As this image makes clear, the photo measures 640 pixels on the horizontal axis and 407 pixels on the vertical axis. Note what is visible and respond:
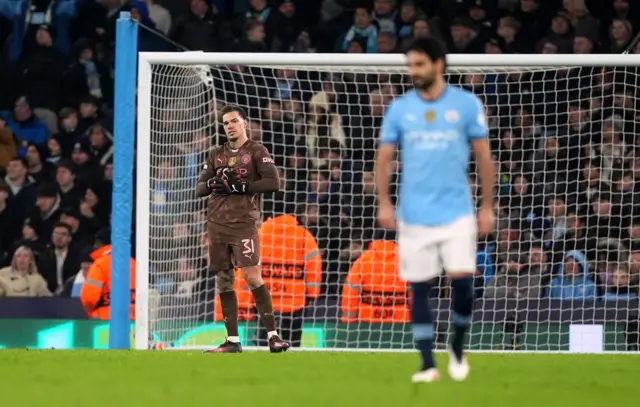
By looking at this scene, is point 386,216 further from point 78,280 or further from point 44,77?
point 44,77

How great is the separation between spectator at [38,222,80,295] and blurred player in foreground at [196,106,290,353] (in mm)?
4640

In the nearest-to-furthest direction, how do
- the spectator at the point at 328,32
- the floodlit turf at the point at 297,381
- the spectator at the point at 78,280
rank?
the floodlit turf at the point at 297,381 < the spectator at the point at 78,280 < the spectator at the point at 328,32

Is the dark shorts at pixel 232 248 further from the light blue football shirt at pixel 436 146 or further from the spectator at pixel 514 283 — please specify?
the light blue football shirt at pixel 436 146

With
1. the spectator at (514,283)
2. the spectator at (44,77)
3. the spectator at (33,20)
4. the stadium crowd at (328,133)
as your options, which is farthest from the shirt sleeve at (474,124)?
the spectator at (33,20)

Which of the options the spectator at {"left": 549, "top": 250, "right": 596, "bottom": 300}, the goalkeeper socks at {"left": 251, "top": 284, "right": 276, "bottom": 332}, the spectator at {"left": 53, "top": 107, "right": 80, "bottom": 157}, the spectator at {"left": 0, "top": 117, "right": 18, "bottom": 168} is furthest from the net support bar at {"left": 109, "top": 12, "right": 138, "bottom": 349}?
the spectator at {"left": 0, "top": 117, "right": 18, "bottom": 168}

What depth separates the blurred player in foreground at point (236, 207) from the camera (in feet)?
35.0

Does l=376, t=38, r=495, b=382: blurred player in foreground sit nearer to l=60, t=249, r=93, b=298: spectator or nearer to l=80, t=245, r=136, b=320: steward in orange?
l=80, t=245, r=136, b=320: steward in orange

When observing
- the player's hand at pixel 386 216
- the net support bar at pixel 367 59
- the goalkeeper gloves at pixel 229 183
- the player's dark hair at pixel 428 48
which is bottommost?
the player's hand at pixel 386 216

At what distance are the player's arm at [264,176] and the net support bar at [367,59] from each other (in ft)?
5.02

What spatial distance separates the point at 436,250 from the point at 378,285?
5.79 metres

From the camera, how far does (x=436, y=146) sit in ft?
24.4

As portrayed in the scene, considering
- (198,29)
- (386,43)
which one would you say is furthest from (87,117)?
(386,43)

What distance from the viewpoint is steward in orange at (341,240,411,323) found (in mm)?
13148

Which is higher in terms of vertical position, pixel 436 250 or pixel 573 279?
pixel 436 250
